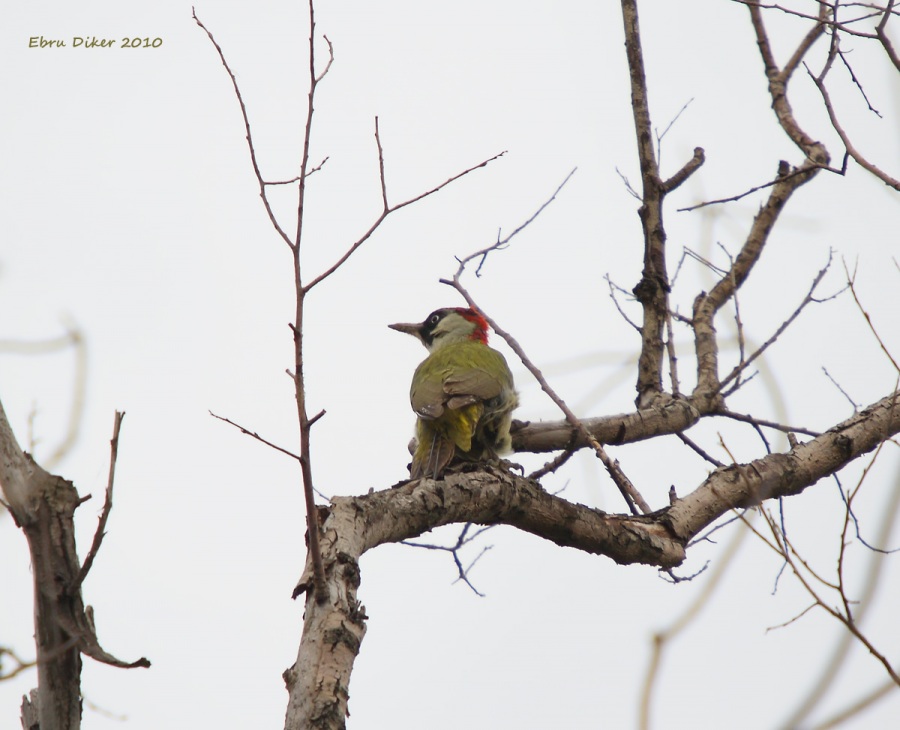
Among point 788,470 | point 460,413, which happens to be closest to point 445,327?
point 460,413

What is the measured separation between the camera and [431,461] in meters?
5.32

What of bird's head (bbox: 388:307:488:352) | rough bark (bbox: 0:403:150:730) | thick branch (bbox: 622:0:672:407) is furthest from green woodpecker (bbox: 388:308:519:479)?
rough bark (bbox: 0:403:150:730)

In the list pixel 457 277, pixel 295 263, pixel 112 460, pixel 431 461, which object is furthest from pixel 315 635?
pixel 431 461

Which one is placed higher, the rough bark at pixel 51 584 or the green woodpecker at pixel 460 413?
the green woodpecker at pixel 460 413

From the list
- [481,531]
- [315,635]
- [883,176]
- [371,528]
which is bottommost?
[315,635]

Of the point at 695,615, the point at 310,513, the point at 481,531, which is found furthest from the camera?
the point at 481,531

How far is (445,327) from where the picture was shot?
26.3 feet

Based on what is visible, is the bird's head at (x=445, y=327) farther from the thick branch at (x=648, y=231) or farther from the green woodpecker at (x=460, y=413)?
the thick branch at (x=648, y=231)

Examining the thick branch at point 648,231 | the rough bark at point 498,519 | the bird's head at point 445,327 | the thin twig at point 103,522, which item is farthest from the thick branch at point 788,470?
the bird's head at point 445,327

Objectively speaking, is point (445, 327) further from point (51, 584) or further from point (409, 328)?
point (51, 584)

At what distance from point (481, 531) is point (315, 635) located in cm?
248

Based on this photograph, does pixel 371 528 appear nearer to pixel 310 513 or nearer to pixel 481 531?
pixel 310 513

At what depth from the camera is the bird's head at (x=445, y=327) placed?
798 centimetres

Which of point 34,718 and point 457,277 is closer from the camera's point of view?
point 34,718
